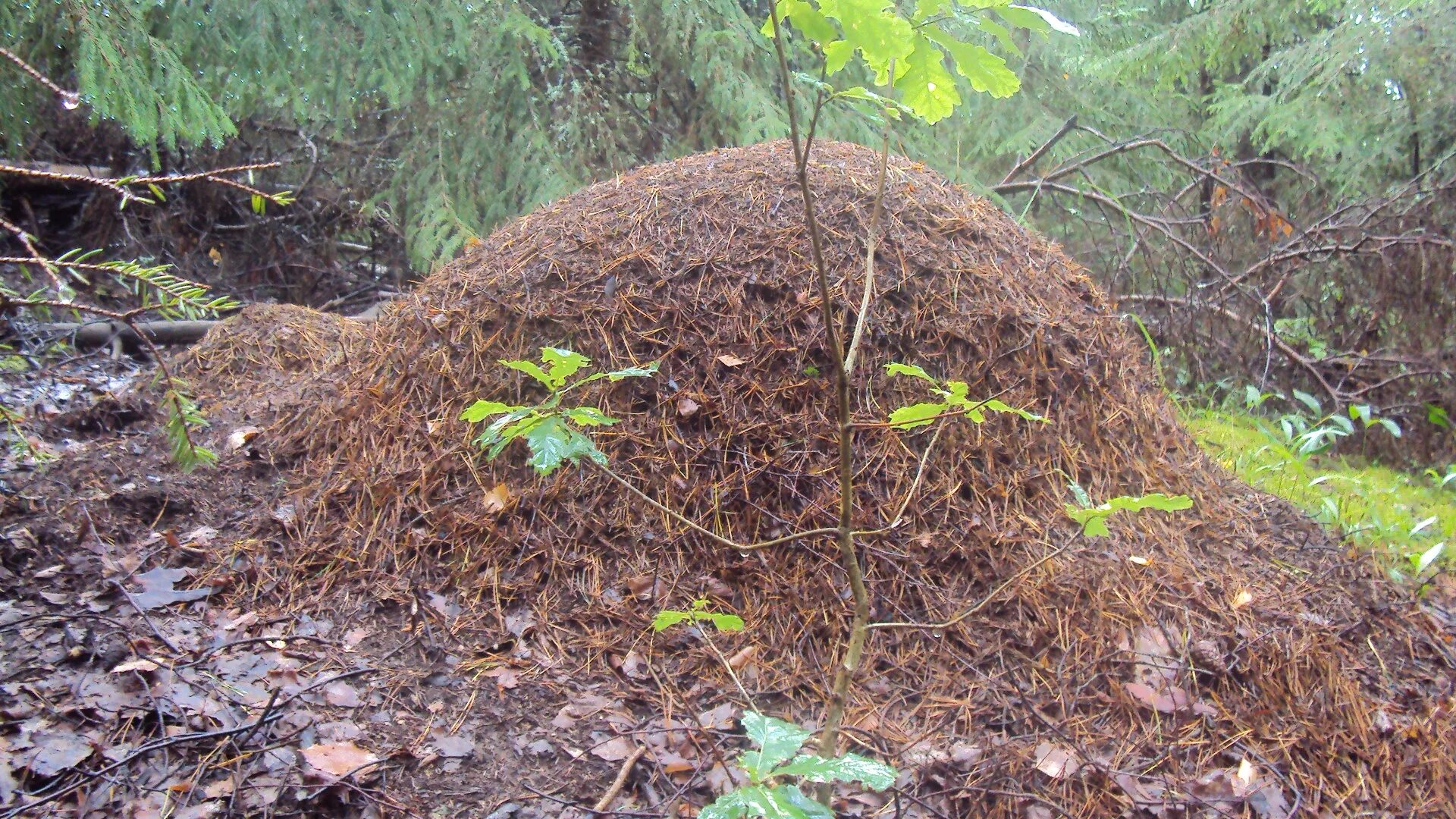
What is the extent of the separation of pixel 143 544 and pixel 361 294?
412cm

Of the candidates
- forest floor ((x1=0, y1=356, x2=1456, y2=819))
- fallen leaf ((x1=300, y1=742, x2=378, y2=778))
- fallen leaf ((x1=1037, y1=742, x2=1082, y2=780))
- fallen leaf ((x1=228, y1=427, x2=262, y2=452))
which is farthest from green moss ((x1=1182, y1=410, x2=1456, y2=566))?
fallen leaf ((x1=228, y1=427, x2=262, y2=452))

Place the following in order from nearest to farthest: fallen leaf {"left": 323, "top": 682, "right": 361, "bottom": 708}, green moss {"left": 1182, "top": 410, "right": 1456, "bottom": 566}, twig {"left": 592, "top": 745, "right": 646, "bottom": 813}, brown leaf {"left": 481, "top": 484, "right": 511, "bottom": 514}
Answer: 1. twig {"left": 592, "top": 745, "right": 646, "bottom": 813}
2. fallen leaf {"left": 323, "top": 682, "right": 361, "bottom": 708}
3. brown leaf {"left": 481, "top": 484, "right": 511, "bottom": 514}
4. green moss {"left": 1182, "top": 410, "right": 1456, "bottom": 566}

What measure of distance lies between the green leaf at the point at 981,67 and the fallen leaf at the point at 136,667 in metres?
2.28

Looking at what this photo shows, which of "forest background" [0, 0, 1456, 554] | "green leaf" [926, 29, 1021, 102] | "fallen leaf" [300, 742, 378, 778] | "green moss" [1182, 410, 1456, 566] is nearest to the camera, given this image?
"green leaf" [926, 29, 1021, 102]

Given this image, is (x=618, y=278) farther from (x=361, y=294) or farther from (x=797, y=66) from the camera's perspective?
(x=361, y=294)

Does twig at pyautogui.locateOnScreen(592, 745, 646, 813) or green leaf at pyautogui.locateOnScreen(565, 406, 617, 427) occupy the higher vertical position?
green leaf at pyautogui.locateOnScreen(565, 406, 617, 427)

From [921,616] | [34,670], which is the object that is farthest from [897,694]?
[34,670]

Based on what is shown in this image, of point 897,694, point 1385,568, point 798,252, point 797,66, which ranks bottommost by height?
point 1385,568

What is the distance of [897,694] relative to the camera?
7.29ft

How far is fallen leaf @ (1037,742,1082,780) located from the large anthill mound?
0.01 metres

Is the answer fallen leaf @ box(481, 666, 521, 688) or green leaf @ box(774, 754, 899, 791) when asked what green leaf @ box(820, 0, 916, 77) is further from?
fallen leaf @ box(481, 666, 521, 688)

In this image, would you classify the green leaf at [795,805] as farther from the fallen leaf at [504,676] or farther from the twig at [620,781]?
the fallen leaf at [504,676]

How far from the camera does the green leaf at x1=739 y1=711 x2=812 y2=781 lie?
3.38 feet

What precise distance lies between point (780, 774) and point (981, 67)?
1.11 m
